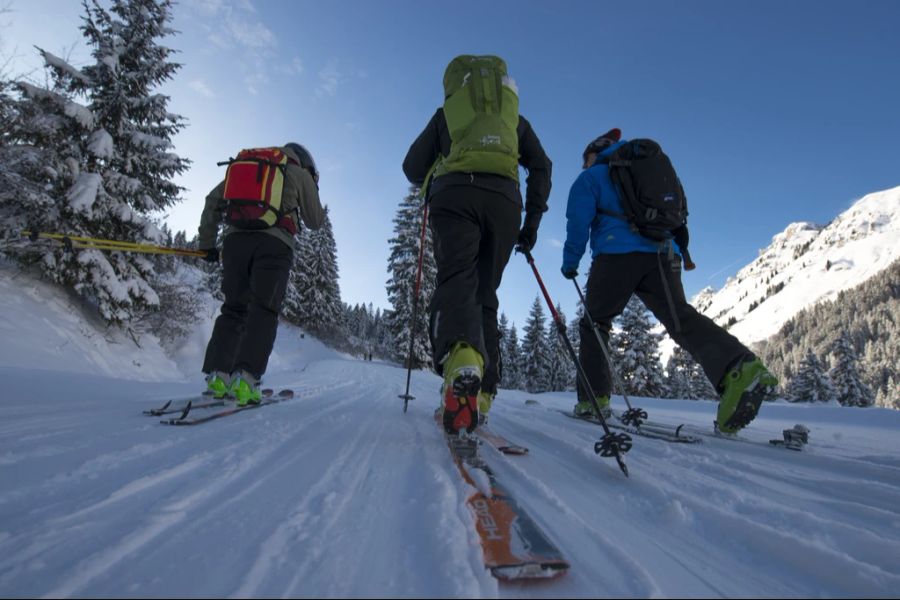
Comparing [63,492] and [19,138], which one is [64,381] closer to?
[63,492]

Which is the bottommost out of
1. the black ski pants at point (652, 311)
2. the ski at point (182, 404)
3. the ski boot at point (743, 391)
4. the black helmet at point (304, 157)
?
the ski at point (182, 404)

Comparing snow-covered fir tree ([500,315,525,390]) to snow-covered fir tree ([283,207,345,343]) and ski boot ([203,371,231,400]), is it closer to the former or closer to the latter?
snow-covered fir tree ([283,207,345,343])

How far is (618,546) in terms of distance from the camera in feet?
2.82

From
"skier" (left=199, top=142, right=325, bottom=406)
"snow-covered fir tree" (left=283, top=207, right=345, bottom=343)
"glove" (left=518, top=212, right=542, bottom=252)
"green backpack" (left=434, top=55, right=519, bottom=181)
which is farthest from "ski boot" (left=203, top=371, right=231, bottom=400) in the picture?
"snow-covered fir tree" (left=283, top=207, right=345, bottom=343)

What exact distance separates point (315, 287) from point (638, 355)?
24120 mm

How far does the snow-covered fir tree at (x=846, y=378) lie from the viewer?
99.3 ft

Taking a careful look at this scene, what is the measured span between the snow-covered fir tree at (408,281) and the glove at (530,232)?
66.8 feet

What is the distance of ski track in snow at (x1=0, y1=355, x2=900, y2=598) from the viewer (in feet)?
Result: 2.19

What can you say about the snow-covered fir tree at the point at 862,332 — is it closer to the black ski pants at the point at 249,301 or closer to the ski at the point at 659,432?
the ski at the point at 659,432

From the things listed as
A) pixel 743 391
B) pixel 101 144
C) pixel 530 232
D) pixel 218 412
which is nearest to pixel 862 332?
pixel 743 391

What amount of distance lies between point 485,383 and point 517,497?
1.54m

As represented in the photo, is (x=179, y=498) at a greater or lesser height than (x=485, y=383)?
lesser

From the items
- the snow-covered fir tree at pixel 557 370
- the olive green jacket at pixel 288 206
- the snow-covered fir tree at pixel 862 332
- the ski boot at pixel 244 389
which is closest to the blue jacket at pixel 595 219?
the olive green jacket at pixel 288 206

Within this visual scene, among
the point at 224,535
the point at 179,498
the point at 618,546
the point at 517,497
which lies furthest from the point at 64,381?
the point at 618,546
